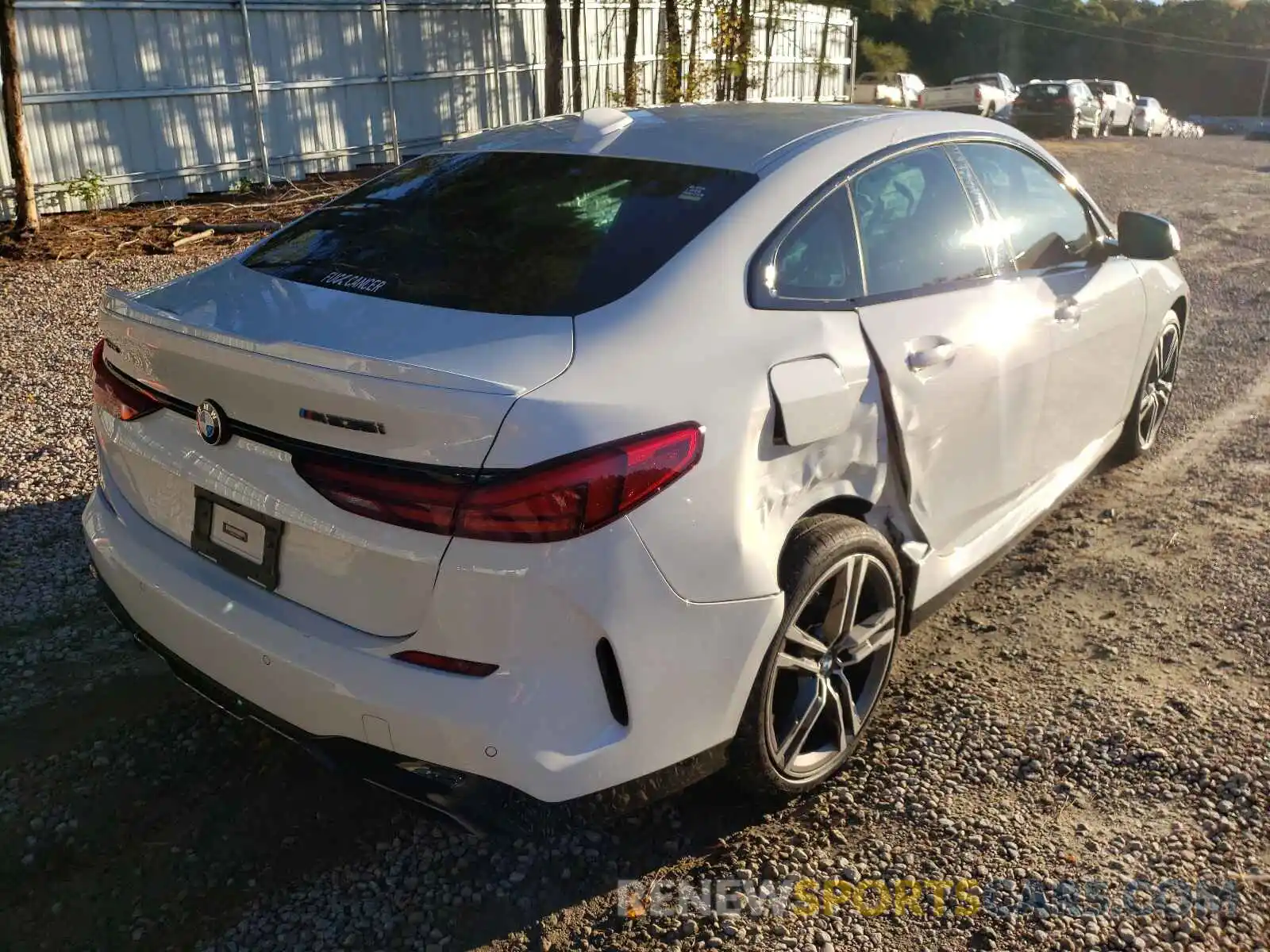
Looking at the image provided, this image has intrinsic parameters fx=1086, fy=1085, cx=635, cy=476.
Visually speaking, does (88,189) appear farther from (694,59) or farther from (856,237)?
(856,237)

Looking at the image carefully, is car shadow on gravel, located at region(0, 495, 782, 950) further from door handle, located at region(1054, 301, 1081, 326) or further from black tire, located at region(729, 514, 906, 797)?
door handle, located at region(1054, 301, 1081, 326)

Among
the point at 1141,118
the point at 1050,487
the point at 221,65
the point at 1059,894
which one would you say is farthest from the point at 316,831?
the point at 1141,118

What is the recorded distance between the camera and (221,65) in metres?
12.6

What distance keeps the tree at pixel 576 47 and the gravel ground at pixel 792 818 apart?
1288cm

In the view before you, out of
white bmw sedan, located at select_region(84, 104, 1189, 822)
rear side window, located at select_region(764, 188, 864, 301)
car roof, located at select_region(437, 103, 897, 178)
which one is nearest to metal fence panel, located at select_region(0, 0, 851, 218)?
car roof, located at select_region(437, 103, 897, 178)

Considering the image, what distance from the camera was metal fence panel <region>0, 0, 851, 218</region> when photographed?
1106 centimetres

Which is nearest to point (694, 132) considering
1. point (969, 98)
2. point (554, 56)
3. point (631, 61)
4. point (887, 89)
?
point (554, 56)

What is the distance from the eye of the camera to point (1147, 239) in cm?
413

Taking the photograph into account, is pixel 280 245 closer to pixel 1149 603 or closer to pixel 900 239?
pixel 900 239

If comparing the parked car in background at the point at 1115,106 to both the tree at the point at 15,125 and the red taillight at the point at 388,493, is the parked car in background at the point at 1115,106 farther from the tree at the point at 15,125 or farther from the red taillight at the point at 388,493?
the red taillight at the point at 388,493

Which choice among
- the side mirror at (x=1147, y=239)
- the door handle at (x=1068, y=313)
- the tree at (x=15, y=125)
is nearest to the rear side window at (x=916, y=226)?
the door handle at (x=1068, y=313)

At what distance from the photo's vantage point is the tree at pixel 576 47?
15.6 meters

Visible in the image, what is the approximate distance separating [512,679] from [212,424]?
89 centimetres

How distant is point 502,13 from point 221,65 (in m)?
5.74
